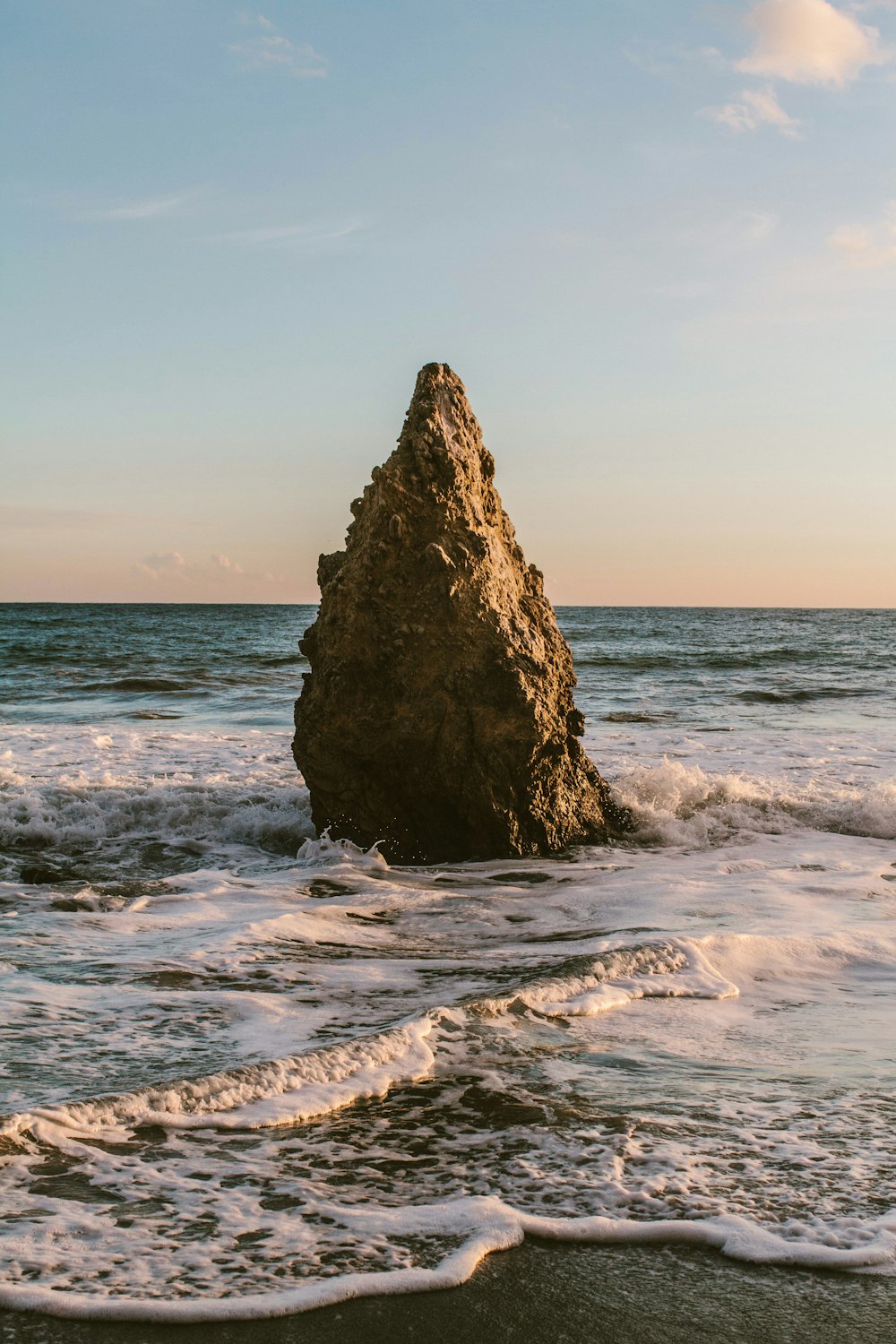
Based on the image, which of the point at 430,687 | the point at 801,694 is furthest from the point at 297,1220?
the point at 801,694

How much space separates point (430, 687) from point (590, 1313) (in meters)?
4.77

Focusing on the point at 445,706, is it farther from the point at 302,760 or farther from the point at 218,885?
the point at 218,885

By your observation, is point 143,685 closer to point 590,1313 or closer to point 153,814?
point 153,814

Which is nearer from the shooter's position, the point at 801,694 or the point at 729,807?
the point at 729,807

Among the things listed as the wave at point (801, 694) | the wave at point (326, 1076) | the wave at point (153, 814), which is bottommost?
the wave at point (153, 814)

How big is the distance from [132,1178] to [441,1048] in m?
1.19

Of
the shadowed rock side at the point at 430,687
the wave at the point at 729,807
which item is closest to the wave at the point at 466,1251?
the shadowed rock side at the point at 430,687

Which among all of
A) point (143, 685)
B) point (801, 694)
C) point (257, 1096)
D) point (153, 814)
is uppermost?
point (801, 694)

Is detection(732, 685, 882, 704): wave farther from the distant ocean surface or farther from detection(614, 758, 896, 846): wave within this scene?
the distant ocean surface

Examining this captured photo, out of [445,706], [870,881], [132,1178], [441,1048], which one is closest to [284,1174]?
[132,1178]

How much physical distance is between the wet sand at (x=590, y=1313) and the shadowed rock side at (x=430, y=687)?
14.6 ft

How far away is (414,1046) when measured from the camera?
11.5 ft

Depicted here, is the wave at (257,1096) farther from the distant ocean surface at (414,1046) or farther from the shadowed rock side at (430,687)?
the shadowed rock side at (430,687)

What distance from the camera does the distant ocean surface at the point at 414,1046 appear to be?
2389mm
